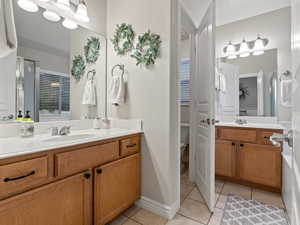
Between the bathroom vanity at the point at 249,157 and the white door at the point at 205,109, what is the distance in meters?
0.41

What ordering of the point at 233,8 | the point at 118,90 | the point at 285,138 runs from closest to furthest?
1. the point at 285,138
2. the point at 118,90
3. the point at 233,8

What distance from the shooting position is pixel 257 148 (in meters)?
2.05

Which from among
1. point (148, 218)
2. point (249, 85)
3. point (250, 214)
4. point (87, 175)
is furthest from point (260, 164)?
point (87, 175)

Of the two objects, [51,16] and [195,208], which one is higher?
[51,16]

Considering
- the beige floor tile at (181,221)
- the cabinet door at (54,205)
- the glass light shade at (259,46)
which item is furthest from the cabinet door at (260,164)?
the cabinet door at (54,205)

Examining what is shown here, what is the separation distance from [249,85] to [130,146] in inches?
85.3

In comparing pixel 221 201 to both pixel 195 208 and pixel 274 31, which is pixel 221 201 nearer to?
pixel 195 208

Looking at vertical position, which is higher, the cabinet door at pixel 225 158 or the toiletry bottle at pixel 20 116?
the toiletry bottle at pixel 20 116

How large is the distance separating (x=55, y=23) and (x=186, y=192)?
2429mm

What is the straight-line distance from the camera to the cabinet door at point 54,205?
2.71 feet

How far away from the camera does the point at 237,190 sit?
207 cm

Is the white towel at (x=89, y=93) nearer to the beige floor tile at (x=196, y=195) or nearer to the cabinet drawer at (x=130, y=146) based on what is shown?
the cabinet drawer at (x=130, y=146)

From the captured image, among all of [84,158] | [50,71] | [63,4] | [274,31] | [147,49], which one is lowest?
[84,158]

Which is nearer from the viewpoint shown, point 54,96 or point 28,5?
point 28,5
